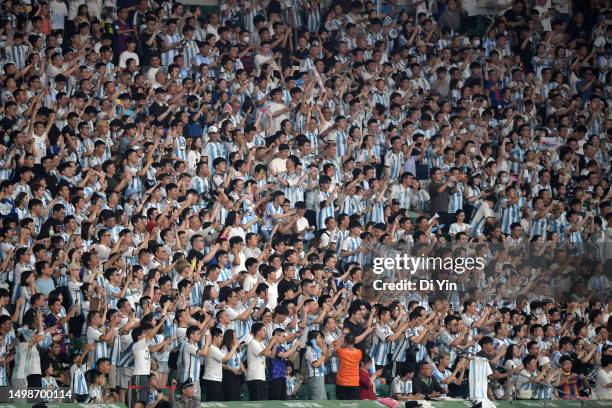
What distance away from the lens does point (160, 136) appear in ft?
64.0

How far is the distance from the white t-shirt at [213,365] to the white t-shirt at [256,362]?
0.44 m

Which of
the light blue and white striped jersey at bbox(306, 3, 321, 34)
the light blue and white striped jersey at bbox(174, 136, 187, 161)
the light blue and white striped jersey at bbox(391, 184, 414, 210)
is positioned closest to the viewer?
the light blue and white striped jersey at bbox(174, 136, 187, 161)

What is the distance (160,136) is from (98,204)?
1.86m

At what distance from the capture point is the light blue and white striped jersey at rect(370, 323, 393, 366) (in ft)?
58.7

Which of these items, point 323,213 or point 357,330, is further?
point 323,213

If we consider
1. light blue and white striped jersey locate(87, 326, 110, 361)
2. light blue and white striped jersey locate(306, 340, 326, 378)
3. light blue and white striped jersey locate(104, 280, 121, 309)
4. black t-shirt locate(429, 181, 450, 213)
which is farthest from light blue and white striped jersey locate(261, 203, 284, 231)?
light blue and white striped jersey locate(87, 326, 110, 361)

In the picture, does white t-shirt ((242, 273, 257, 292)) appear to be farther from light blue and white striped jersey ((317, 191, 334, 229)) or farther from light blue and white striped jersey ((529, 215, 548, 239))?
light blue and white striped jersey ((529, 215, 548, 239))


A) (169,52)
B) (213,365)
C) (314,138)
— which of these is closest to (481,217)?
(314,138)

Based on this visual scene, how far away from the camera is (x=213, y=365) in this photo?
16.7 metres

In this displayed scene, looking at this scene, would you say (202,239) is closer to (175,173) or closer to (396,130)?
(175,173)

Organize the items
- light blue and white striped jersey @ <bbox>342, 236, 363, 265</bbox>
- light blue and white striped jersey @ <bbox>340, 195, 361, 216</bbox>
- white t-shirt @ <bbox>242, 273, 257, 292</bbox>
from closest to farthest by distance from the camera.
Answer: white t-shirt @ <bbox>242, 273, 257, 292</bbox> → light blue and white striped jersey @ <bbox>342, 236, 363, 265</bbox> → light blue and white striped jersey @ <bbox>340, 195, 361, 216</bbox>

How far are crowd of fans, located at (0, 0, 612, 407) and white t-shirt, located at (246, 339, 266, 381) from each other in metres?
0.03

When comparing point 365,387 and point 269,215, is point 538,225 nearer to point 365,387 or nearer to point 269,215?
point 269,215

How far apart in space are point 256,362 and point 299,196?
3.74 m
